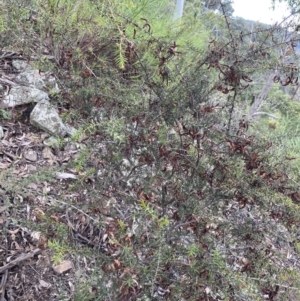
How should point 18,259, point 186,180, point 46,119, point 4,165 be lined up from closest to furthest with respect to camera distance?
point 186,180, point 18,259, point 4,165, point 46,119

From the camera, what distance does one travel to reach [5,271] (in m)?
1.39

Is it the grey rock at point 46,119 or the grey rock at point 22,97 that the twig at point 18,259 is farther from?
the grey rock at point 22,97

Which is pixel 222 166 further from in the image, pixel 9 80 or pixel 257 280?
pixel 9 80

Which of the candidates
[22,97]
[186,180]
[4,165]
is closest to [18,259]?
[4,165]

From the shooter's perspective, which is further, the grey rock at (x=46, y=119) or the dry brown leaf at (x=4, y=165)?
the grey rock at (x=46, y=119)

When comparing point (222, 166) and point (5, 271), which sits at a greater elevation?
point (222, 166)

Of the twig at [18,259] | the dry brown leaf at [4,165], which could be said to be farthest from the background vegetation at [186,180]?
the dry brown leaf at [4,165]

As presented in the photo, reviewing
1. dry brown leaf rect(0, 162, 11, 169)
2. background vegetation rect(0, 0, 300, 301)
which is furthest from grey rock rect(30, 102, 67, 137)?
background vegetation rect(0, 0, 300, 301)

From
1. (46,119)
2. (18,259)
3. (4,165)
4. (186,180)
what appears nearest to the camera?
(186,180)

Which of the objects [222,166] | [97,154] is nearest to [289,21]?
[222,166]

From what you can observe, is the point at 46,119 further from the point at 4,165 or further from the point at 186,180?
the point at 186,180

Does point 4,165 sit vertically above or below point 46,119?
below

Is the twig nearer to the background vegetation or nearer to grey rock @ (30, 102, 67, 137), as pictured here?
the background vegetation

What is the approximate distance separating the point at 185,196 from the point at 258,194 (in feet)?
0.70
